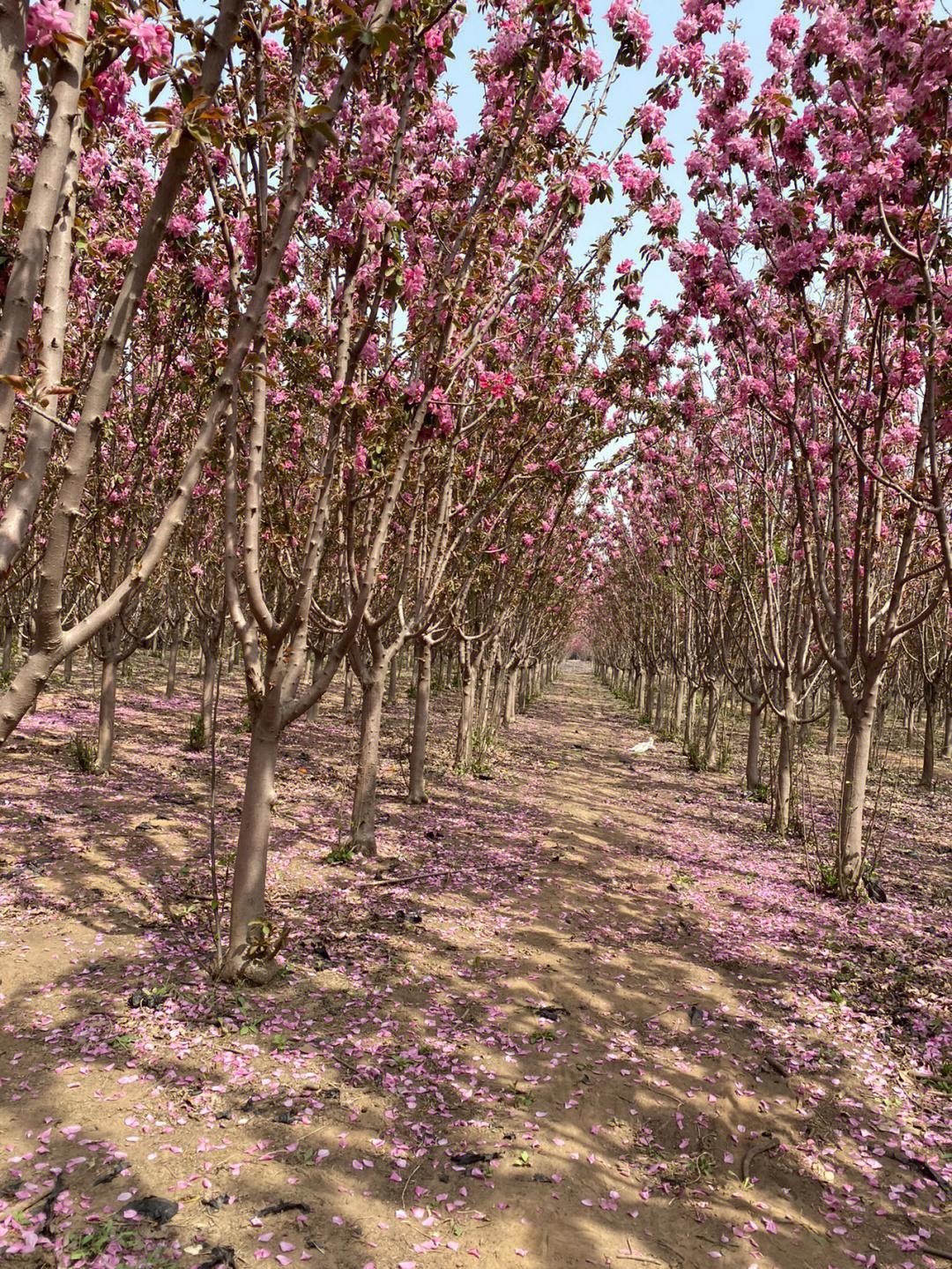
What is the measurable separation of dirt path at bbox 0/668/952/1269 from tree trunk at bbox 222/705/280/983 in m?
0.28

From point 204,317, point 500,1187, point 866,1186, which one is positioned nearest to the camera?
point 500,1187

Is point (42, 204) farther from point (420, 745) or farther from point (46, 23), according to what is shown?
point (420, 745)

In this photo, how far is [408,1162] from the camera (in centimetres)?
432

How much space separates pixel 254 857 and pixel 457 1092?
93.2 inches

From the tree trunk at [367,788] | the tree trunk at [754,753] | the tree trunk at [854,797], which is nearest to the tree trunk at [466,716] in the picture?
the tree trunk at [367,788]

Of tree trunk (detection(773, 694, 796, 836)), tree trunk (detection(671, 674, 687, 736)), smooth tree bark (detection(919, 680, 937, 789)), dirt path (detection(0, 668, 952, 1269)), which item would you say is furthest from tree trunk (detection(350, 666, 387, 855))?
tree trunk (detection(671, 674, 687, 736))

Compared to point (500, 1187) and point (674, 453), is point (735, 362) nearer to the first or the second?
point (674, 453)

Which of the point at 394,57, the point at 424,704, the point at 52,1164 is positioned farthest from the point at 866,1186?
the point at 424,704

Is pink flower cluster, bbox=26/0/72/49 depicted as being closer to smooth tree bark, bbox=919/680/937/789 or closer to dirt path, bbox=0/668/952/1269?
dirt path, bbox=0/668/952/1269

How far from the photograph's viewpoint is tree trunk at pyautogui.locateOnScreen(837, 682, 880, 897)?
9.72 meters

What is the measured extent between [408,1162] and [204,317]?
6346mm

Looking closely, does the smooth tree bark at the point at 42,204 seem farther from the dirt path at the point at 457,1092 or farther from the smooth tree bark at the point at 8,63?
the dirt path at the point at 457,1092

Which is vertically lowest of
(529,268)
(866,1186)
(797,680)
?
(866,1186)

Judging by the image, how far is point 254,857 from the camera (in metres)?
6.18
